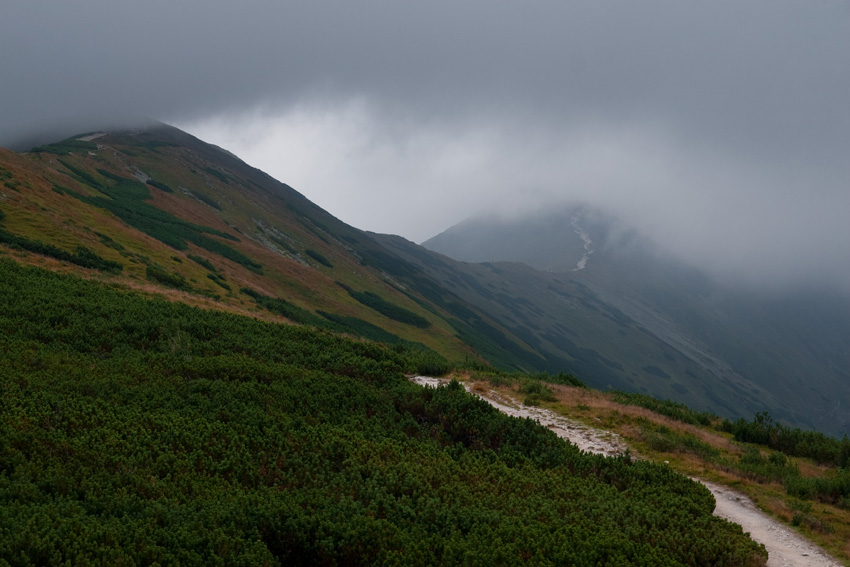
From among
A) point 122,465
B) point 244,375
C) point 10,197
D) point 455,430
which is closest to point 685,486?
point 455,430

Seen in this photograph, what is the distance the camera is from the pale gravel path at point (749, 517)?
403 inches

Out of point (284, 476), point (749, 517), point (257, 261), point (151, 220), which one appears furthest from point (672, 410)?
point (151, 220)

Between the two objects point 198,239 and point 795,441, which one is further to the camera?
point 198,239

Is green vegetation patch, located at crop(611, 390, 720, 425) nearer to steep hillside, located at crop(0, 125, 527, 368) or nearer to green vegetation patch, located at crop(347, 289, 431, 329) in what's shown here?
steep hillside, located at crop(0, 125, 527, 368)

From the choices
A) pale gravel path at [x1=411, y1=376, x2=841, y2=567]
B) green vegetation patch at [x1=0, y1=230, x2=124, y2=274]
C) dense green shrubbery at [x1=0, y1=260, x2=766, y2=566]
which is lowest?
green vegetation patch at [x1=0, y1=230, x2=124, y2=274]

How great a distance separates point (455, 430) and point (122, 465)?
359 inches

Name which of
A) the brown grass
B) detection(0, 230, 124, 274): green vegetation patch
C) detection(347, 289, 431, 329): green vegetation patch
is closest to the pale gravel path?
the brown grass

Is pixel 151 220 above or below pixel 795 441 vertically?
below

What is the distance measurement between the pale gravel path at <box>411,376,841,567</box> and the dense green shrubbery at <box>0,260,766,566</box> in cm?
79

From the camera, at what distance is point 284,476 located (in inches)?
442

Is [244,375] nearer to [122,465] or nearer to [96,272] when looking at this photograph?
[122,465]

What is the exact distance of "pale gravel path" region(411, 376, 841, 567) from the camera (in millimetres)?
10227

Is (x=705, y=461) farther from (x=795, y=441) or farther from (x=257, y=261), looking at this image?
(x=257, y=261)

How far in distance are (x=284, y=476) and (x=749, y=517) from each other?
1059 centimetres
